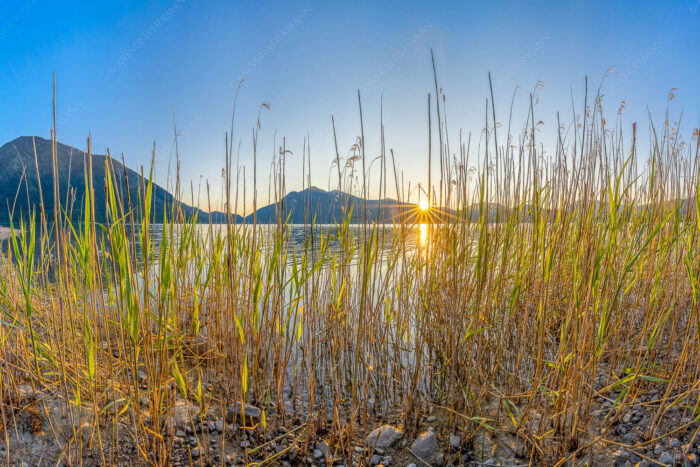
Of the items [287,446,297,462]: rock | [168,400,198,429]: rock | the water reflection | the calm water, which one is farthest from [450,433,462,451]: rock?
[168,400,198,429]: rock

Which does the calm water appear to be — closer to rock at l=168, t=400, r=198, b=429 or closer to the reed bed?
the reed bed

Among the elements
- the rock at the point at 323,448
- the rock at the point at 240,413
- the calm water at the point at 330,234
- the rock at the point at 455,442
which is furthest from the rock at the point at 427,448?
the calm water at the point at 330,234

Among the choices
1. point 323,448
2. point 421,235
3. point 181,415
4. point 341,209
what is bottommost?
point 323,448

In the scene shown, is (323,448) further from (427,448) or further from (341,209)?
(341,209)

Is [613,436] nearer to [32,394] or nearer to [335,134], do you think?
[335,134]

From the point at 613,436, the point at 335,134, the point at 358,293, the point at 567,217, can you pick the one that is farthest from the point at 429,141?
the point at 613,436

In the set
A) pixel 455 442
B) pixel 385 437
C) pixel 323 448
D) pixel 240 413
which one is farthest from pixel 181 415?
pixel 455 442

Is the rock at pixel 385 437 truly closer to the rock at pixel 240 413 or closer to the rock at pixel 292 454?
the rock at pixel 292 454

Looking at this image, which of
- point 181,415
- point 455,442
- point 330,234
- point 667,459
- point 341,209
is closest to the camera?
point 667,459

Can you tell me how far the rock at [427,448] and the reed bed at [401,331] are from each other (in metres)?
0.10

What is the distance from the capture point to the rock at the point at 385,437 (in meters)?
1.57

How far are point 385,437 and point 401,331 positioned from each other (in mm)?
572

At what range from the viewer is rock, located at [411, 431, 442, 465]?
1.50 m

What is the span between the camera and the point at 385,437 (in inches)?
63.0
